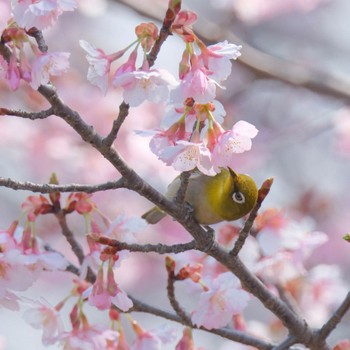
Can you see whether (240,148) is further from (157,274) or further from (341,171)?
(341,171)

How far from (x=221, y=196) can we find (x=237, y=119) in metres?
3.23

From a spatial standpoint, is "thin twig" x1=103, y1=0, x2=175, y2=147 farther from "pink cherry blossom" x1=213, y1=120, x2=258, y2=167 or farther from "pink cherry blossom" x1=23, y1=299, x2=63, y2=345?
"pink cherry blossom" x1=23, y1=299, x2=63, y2=345

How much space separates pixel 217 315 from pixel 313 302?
1.48 metres

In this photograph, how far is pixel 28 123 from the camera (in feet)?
16.4

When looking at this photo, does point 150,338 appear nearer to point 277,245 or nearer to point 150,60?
point 277,245

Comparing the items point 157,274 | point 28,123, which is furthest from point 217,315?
point 157,274

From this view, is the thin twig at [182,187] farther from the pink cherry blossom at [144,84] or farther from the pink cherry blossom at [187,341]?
the pink cherry blossom at [187,341]

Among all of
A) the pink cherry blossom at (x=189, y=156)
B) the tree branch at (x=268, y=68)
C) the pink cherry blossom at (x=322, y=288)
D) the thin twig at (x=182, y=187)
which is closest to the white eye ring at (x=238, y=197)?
the thin twig at (x=182, y=187)

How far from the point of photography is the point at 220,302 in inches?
89.9

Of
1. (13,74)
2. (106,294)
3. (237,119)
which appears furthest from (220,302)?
(237,119)

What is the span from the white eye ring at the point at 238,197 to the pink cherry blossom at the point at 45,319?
1.91 feet

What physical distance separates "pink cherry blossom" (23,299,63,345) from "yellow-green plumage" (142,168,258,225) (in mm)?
485

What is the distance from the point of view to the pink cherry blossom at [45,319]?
7.24 ft

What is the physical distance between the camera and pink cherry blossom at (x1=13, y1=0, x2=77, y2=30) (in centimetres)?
169
